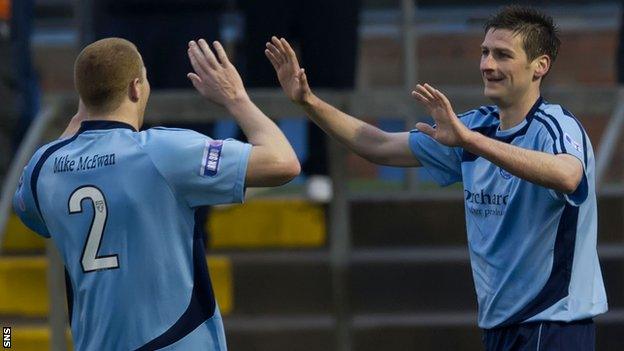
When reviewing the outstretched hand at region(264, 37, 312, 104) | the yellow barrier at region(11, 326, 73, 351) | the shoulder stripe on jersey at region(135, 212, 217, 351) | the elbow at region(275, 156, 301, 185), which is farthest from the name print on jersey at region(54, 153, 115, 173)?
the yellow barrier at region(11, 326, 73, 351)

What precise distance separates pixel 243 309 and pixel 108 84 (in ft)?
12.4

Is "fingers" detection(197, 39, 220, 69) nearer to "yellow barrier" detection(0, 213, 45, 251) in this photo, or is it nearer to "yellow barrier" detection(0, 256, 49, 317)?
"yellow barrier" detection(0, 256, 49, 317)

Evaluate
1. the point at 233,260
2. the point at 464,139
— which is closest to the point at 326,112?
the point at 464,139

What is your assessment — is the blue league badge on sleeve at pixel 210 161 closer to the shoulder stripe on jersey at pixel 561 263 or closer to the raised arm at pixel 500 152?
the raised arm at pixel 500 152

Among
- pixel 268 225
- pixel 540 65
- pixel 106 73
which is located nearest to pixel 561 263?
pixel 540 65

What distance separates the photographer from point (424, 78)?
12.0m

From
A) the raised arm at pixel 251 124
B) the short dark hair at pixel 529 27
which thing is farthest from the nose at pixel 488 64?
the raised arm at pixel 251 124

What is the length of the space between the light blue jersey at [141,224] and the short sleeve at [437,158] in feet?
3.82

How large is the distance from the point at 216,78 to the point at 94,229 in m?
0.64

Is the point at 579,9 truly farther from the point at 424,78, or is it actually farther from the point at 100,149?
the point at 100,149

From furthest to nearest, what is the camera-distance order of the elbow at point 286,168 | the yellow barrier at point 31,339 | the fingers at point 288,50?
the yellow barrier at point 31,339 < the fingers at point 288,50 < the elbow at point 286,168

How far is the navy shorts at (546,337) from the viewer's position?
4914mm

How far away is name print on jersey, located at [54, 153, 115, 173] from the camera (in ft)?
14.9

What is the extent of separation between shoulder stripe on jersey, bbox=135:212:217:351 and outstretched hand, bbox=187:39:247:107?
1.42 feet
